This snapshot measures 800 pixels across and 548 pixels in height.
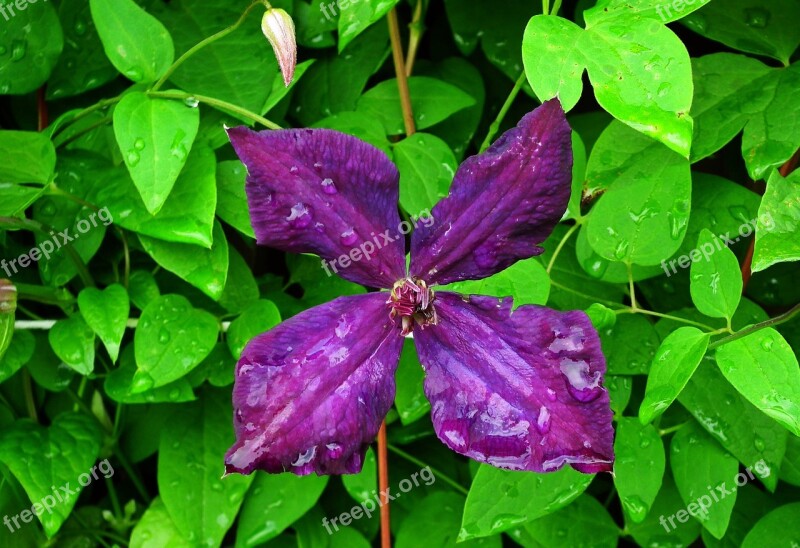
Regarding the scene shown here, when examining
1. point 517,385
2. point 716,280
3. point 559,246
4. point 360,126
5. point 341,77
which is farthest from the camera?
point 341,77

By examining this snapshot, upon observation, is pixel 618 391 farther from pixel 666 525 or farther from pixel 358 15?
pixel 358 15

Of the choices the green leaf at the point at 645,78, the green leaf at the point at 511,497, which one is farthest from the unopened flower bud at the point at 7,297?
the green leaf at the point at 645,78

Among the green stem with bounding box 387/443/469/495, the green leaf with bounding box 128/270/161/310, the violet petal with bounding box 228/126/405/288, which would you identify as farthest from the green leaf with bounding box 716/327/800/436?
the green leaf with bounding box 128/270/161/310

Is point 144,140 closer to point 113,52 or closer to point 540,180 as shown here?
point 113,52

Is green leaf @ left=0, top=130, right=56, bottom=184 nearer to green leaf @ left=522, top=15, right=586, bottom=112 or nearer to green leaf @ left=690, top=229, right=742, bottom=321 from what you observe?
green leaf @ left=522, top=15, right=586, bottom=112

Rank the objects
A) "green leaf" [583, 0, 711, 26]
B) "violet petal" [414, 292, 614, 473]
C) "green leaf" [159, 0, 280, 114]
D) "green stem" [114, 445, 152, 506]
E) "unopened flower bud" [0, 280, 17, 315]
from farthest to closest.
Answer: "green stem" [114, 445, 152, 506] → "green leaf" [159, 0, 280, 114] → "unopened flower bud" [0, 280, 17, 315] → "green leaf" [583, 0, 711, 26] → "violet petal" [414, 292, 614, 473]

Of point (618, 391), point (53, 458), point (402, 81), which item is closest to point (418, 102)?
point (402, 81)
